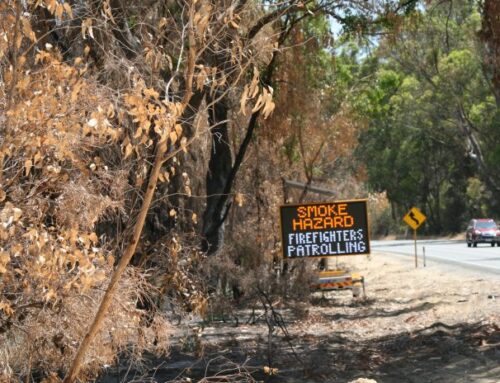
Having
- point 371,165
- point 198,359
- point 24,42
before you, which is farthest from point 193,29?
point 371,165

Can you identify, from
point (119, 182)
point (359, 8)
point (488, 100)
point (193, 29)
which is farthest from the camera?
point (488, 100)

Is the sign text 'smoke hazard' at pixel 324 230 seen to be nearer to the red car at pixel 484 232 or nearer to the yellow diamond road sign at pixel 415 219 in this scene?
the yellow diamond road sign at pixel 415 219

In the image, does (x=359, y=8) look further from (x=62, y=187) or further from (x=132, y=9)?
(x=62, y=187)

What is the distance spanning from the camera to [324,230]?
19.2 m

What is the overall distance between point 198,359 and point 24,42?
17.3 feet

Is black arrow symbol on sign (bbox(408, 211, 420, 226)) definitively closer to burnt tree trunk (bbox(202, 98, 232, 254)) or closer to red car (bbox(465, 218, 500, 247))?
red car (bbox(465, 218, 500, 247))

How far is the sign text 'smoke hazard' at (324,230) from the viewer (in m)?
19.1

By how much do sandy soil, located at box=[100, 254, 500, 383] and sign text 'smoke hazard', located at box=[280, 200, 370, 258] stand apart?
158cm

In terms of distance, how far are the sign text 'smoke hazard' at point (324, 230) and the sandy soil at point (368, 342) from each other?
5.19 ft

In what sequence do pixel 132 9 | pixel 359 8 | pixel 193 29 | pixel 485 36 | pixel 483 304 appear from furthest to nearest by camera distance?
pixel 483 304
pixel 359 8
pixel 485 36
pixel 132 9
pixel 193 29

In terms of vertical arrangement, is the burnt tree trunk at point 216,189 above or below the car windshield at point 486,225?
above

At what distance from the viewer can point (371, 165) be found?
274 ft

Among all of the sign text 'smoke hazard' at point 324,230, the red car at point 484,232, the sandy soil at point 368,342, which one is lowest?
the sandy soil at point 368,342

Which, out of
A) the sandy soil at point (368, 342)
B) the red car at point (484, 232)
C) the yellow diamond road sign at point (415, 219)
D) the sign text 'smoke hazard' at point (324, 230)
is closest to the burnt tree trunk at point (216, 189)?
the sign text 'smoke hazard' at point (324, 230)
